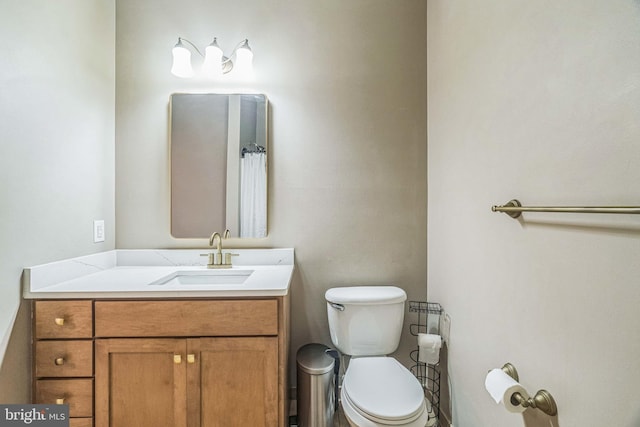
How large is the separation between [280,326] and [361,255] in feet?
2.48

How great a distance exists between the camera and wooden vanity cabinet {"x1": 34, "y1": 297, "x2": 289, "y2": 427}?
3.68 ft

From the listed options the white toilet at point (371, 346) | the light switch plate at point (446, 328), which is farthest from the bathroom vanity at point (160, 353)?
the light switch plate at point (446, 328)

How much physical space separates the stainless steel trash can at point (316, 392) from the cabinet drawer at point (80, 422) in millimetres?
909

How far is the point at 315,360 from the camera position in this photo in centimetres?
144

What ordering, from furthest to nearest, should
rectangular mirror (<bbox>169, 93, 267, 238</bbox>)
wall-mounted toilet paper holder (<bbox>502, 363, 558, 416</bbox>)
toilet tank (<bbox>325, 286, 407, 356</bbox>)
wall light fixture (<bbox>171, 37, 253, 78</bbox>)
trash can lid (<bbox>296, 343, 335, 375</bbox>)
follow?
rectangular mirror (<bbox>169, 93, 267, 238</bbox>)
wall light fixture (<bbox>171, 37, 253, 78</bbox>)
toilet tank (<bbox>325, 286, 407, 356</bbox>)
trash can lid (<bbox>296, 343, 335, 375</bbox>)
wall-mounted toilet paper holder (<bbox>502, 363, 558, 416</bbox>)

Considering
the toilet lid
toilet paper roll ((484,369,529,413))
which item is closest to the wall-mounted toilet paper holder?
toilet paper roll ((484,369,529,413))

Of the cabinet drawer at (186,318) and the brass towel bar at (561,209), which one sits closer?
the brass towel bar at (561,209)

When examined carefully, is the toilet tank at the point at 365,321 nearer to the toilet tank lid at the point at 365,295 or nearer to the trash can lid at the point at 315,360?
the toilet tank lid at the point at 365,295

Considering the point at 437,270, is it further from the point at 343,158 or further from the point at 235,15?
the point at 235,15

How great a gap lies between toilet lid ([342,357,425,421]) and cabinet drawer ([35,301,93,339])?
116 cm

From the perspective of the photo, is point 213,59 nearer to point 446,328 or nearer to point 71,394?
point 71,394

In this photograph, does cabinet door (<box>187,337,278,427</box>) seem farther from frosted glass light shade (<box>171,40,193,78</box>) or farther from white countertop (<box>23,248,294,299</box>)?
frosted glass light shade (<box>171,40,193,78</box>)

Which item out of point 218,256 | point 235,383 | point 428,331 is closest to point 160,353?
point 235,383

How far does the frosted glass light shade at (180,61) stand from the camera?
1.58m
